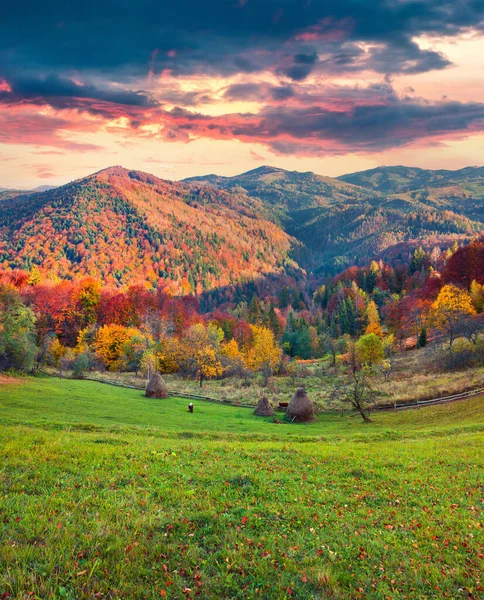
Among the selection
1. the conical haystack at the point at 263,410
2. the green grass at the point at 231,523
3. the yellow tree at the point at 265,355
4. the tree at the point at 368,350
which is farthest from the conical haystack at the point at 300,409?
the tree at the point at 368,350

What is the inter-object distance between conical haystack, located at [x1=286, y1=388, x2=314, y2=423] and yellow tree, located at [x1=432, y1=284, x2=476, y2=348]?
36.2 metres

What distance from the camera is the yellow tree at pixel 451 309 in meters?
62.5

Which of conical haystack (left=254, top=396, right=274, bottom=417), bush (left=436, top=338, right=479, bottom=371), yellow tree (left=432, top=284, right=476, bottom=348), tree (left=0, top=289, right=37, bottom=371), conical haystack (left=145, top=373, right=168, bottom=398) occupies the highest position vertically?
yellow tree (left=432, top=284, right=476, bottom=348)

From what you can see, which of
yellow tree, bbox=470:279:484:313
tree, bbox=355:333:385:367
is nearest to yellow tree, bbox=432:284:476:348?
tree, bbox=355:333:385:367

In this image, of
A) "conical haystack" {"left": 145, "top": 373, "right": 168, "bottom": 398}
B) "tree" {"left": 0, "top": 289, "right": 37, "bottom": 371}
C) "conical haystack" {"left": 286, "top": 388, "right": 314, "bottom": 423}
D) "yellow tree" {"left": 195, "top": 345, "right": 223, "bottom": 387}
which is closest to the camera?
"conical haystack" {"left": 286, "top": 388, "right": 314, "bottom": 423}

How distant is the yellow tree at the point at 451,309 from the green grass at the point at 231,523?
177 ft

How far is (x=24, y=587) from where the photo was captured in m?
5.23

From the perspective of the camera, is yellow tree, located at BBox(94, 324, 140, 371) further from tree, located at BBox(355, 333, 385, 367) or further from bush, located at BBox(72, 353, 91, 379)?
tree, located at BBox(355, 333, 385, 367)

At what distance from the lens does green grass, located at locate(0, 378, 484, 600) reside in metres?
5.84

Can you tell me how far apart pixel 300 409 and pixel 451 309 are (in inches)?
1628

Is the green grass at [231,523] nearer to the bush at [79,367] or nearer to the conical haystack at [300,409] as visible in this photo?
the conical haystack at [300,409]

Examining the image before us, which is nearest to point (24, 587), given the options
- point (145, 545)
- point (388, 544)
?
point (145, 545)

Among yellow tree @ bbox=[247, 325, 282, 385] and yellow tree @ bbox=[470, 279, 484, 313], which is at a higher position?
yellow tree @ bbox=[470, 279, 484, 313]

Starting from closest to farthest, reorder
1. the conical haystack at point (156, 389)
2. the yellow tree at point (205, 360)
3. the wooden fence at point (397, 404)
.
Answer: the wooden fence at point (397, 404) → the conical haystack at point (156, 389) → the yellow tree at point (205, 360)
